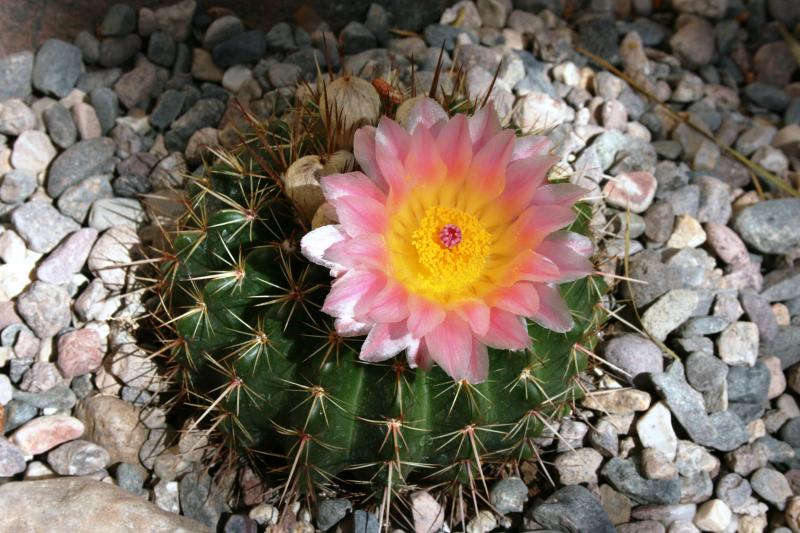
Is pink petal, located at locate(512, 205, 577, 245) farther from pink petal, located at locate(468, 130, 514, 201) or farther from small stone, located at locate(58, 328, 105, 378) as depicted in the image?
small stone, located at locate(58, 328, 105, 378)

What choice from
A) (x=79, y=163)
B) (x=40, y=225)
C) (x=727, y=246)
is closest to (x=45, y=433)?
(x=40, y=225)

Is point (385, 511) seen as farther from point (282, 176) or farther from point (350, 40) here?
point (350, 40)

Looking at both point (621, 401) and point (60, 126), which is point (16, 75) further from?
point (621, 401)

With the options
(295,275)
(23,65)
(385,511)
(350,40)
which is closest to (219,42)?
(350,40)

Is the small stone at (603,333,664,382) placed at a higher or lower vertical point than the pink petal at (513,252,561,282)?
lower

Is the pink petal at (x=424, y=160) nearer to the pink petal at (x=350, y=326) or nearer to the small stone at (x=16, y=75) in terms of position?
the pink petal at (x=350, y=326)

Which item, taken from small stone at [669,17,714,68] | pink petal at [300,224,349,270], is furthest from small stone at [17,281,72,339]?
small stone at [669,17,714,68]
